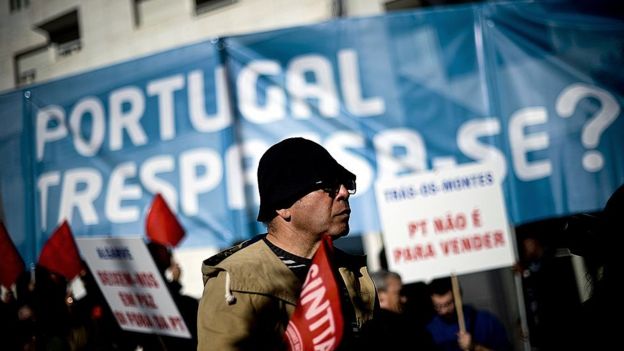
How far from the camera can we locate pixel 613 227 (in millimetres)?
1322

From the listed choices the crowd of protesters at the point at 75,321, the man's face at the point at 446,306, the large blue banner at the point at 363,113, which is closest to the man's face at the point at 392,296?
the man's face at the point at 446,306

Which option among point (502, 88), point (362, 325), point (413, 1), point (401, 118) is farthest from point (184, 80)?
point (413, 1)

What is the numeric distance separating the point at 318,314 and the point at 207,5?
1017 centimetres

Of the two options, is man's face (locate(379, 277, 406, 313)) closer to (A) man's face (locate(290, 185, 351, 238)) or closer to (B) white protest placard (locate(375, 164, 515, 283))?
(B) white protest placard (locate(375, 164, 515, 283))

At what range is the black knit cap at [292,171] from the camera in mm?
1589

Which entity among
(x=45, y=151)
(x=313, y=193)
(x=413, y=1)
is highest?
(x=413, y=1)

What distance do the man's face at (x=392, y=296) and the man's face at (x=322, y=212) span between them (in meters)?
2.56

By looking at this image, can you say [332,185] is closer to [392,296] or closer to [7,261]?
[392,296]

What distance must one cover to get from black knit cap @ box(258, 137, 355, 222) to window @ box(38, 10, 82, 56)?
12076 millimetres

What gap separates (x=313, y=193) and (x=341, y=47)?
2.99m

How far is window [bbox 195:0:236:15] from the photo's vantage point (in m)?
10.4

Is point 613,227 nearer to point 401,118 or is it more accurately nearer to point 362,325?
point 362,325

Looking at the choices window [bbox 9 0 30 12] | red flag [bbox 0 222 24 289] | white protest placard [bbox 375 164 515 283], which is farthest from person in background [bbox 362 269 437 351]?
window [bbox 9 0 30 12]

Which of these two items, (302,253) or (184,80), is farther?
(184,80)
